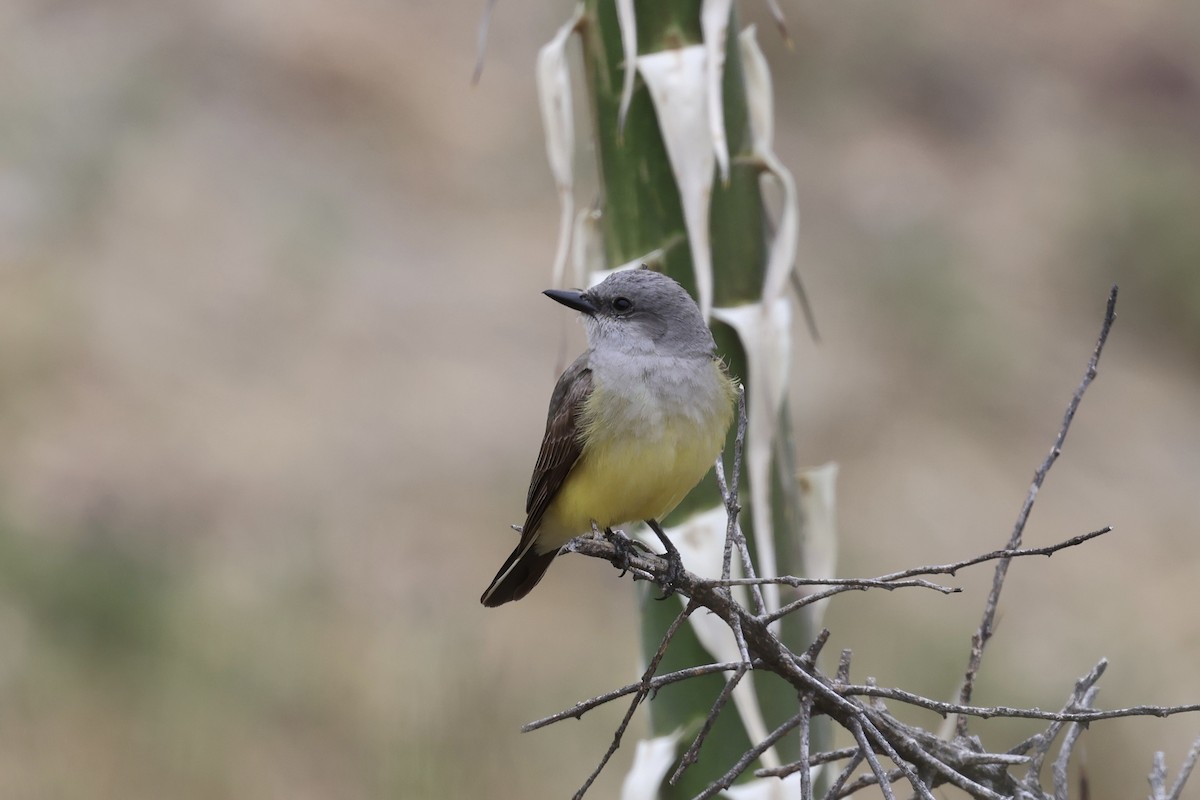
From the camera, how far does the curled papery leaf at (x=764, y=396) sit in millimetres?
2387

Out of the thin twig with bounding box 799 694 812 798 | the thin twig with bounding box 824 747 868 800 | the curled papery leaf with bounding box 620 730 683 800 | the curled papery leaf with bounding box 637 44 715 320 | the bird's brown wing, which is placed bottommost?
the curled papery leaf with bounding box 620 730 683 800

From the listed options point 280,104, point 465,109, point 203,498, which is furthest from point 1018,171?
point 203,498

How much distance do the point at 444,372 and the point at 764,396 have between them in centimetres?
640

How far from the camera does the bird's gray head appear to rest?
2604 millimetres

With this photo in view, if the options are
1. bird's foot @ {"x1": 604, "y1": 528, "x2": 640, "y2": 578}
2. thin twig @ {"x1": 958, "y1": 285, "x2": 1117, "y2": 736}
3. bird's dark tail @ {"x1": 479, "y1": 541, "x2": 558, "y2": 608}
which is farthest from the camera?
bird's dark tail @ {"x1": 479, "y1": 541, "x2": 558, "y2": 608}

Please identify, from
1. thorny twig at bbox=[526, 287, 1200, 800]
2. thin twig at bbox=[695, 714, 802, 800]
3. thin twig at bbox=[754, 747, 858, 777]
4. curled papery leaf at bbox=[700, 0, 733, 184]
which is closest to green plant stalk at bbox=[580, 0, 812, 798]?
curled papery leaf at bbox=[700, 0, 733, 184]

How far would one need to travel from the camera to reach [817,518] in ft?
8.32

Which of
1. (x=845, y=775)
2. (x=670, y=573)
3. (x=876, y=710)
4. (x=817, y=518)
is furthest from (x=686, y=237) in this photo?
(x=845, y=775)

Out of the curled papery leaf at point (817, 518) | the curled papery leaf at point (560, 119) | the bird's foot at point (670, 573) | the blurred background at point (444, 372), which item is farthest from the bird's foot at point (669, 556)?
the blurred background at point (444, 372)

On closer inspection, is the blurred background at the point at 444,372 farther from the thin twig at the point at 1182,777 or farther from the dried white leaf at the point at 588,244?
the thin twig at the point at 1182,777

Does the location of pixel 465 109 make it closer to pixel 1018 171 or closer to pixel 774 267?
pixel 1018 171

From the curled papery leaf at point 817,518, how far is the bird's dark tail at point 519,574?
0.51m

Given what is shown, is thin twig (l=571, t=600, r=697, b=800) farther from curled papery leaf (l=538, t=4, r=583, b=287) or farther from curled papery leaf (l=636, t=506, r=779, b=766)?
curled papery leaf (l=538, t=4, r=583, b=287)

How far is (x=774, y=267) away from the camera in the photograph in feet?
7.95
